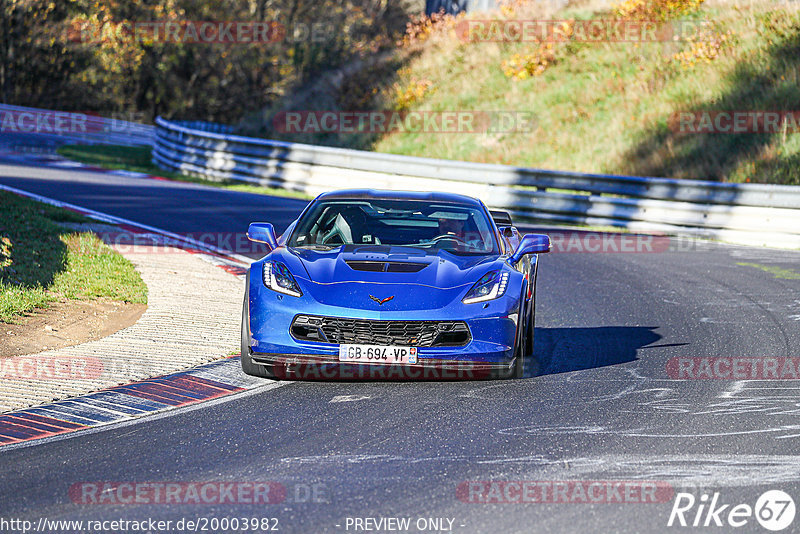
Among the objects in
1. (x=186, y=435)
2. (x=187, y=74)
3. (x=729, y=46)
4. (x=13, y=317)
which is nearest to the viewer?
(x=186, y=435)

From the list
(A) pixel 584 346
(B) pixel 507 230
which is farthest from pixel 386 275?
(B) pixel 507 230

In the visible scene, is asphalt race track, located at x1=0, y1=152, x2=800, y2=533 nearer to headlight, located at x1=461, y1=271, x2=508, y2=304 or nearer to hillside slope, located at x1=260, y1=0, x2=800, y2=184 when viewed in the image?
headlight, located at x1=461, y1=271, x2=508, y2=304

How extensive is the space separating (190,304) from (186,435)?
4406mm

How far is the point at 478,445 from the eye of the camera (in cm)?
623

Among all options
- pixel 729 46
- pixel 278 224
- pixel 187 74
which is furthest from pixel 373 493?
pixel 187 74

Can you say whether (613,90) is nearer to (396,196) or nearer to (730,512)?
(396,196)

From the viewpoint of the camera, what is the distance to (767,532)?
479cm

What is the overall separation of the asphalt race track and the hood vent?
829 mm

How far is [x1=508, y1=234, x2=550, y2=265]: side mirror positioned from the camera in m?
8.45

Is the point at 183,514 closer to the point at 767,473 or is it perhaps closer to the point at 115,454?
the point at 115,454

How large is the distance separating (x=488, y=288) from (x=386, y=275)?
747 millimetres
